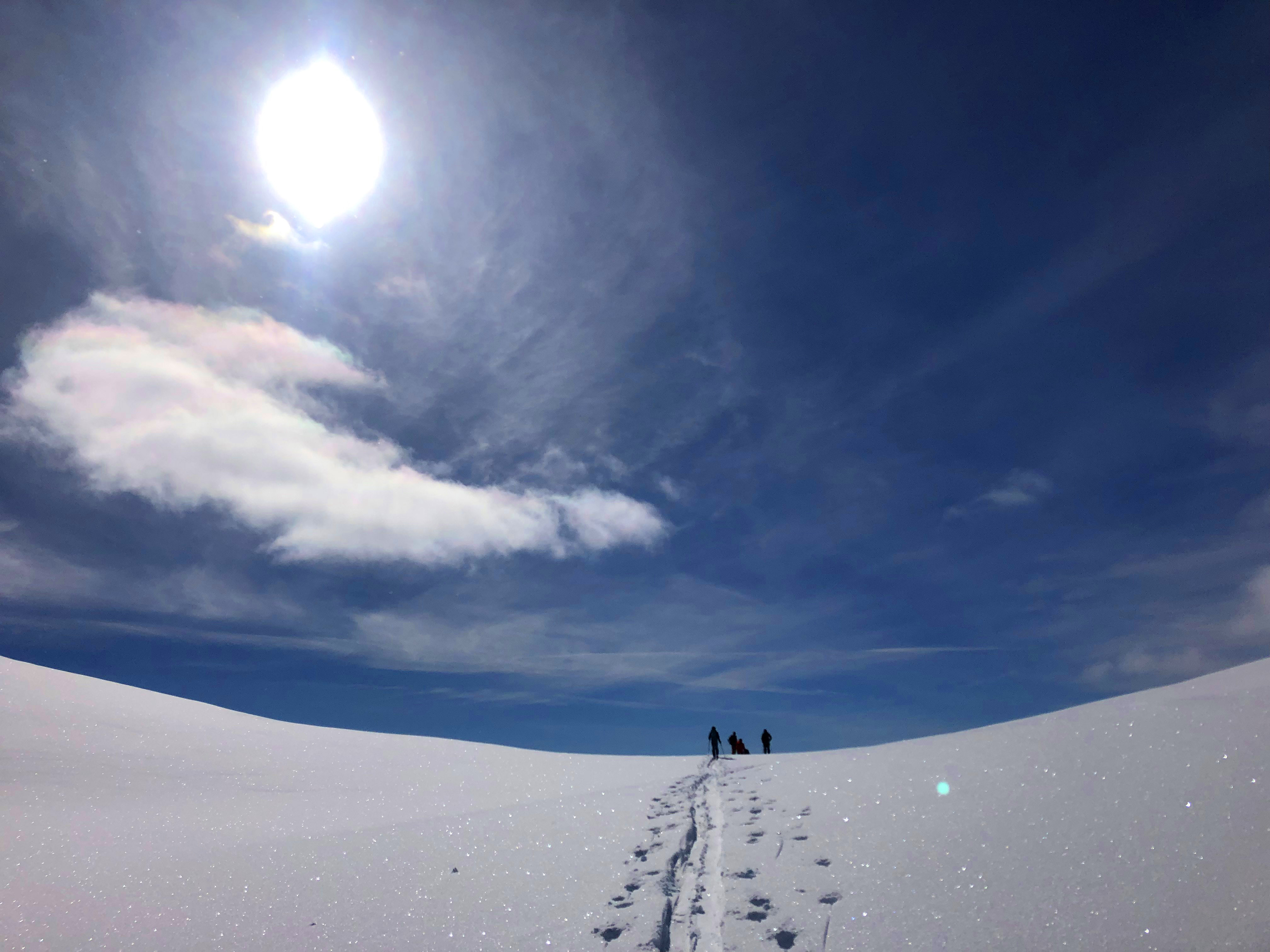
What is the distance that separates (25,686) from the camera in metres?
17.2

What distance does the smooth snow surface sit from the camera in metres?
5.44

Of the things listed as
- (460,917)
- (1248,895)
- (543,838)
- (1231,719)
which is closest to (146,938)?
(460,917)

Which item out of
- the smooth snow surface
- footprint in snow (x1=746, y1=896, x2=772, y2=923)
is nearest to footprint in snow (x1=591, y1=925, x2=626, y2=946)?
the smooth snow surface

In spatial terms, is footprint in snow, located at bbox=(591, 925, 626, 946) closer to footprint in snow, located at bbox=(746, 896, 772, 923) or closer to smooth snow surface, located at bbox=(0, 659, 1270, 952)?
smooth snow surface, located at bbox=(0, 659, 1270, 952)

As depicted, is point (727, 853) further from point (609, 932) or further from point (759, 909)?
point (609, 932)

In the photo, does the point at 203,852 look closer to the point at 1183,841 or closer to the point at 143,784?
the point at 143,784

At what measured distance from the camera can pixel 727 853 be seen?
793 centimetres

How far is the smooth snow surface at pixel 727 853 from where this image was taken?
5438 millimetres

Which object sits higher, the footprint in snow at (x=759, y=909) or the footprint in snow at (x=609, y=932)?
the footprint in snow at (x=759, y=909)

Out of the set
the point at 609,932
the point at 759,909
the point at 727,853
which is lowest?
the point at 609,932

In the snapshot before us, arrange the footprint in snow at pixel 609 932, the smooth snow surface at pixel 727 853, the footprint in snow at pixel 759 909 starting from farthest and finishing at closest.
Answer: the footprint in snow at pixel 759 909 < the footprint in snow at pixel 609 932 < the smooth snow surface at pixel 727 853

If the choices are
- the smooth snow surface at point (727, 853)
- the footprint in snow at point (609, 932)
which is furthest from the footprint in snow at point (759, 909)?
the footprint in snow at point (609, 932)

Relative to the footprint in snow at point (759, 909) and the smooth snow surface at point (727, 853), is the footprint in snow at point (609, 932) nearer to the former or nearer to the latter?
the smooth snow surface at point (727, 853)

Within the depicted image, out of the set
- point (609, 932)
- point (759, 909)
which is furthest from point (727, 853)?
point (609, 932)
